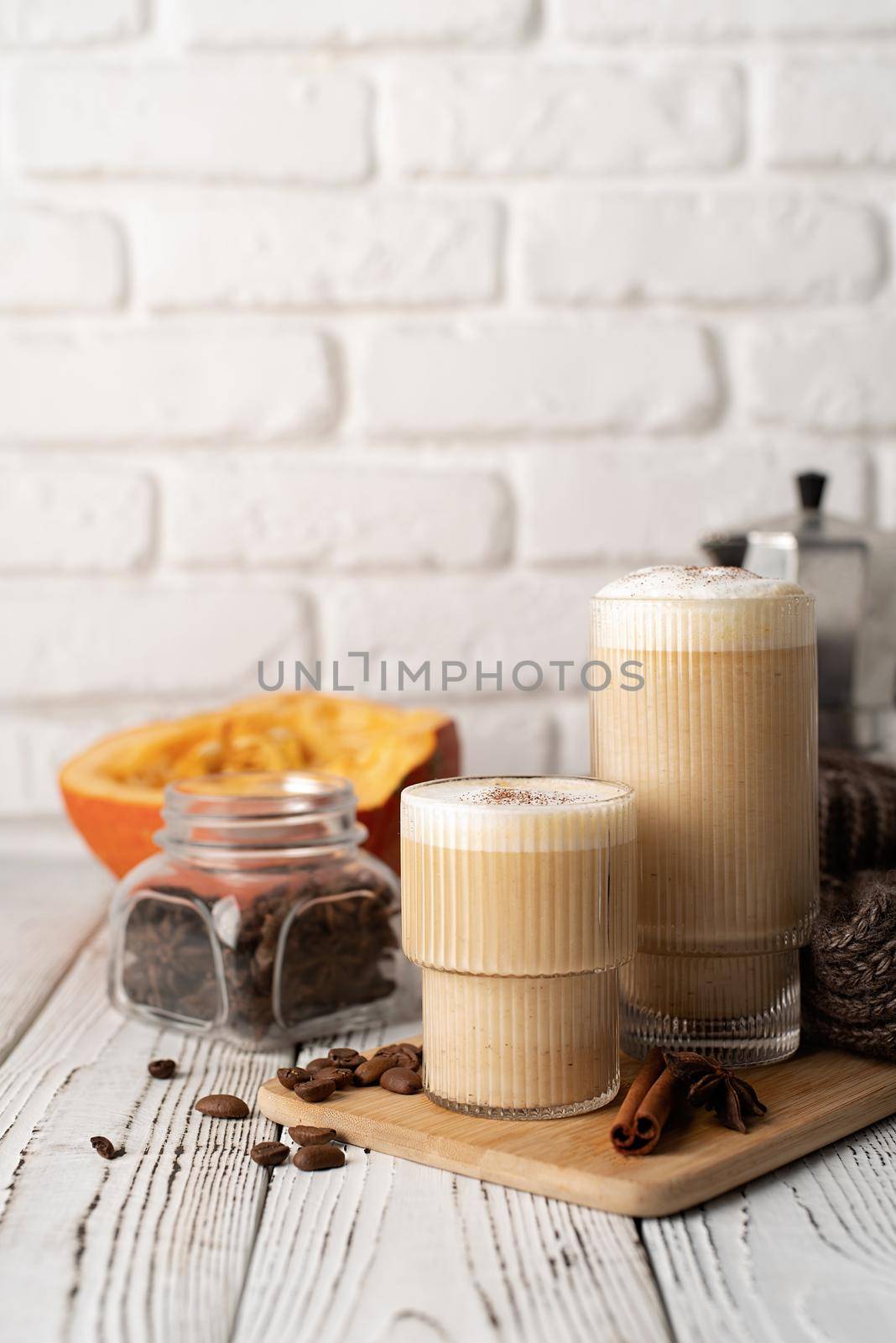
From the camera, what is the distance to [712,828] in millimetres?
736

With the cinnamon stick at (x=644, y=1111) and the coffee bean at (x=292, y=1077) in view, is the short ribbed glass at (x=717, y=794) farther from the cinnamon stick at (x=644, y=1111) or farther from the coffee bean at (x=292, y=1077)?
the coffee bean at (x=292, y=1077)

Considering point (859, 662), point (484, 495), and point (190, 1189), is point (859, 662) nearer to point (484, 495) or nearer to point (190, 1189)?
point (484, 495)

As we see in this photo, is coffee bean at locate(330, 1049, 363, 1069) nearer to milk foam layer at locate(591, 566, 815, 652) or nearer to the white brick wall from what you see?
milk foam layer at locate(591, 566, 815, 652)

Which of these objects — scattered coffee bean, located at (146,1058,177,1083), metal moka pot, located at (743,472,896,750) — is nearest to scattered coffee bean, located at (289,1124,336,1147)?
scattered coffee bean, located at (146,1058,177,1083)

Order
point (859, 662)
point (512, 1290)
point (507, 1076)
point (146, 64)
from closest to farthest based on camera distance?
point (512, 1290) < point (507, 1076) < point (859, 662) < point (146, 64)

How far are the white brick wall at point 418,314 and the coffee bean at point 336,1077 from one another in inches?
27.4

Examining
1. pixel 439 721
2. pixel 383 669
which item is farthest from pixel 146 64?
pixel 439 721

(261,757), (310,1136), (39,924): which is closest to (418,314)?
(261,757)

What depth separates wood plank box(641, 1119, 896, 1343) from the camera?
1.70 feet

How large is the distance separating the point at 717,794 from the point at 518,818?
128 millimetres

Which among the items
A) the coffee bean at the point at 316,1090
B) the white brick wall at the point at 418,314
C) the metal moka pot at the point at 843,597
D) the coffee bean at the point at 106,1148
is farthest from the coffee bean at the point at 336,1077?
the white brick wall at the point at 418,314

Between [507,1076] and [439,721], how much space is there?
0.45 m

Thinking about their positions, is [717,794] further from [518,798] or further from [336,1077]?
[336,1077]

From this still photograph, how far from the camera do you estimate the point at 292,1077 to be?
0.73 m
